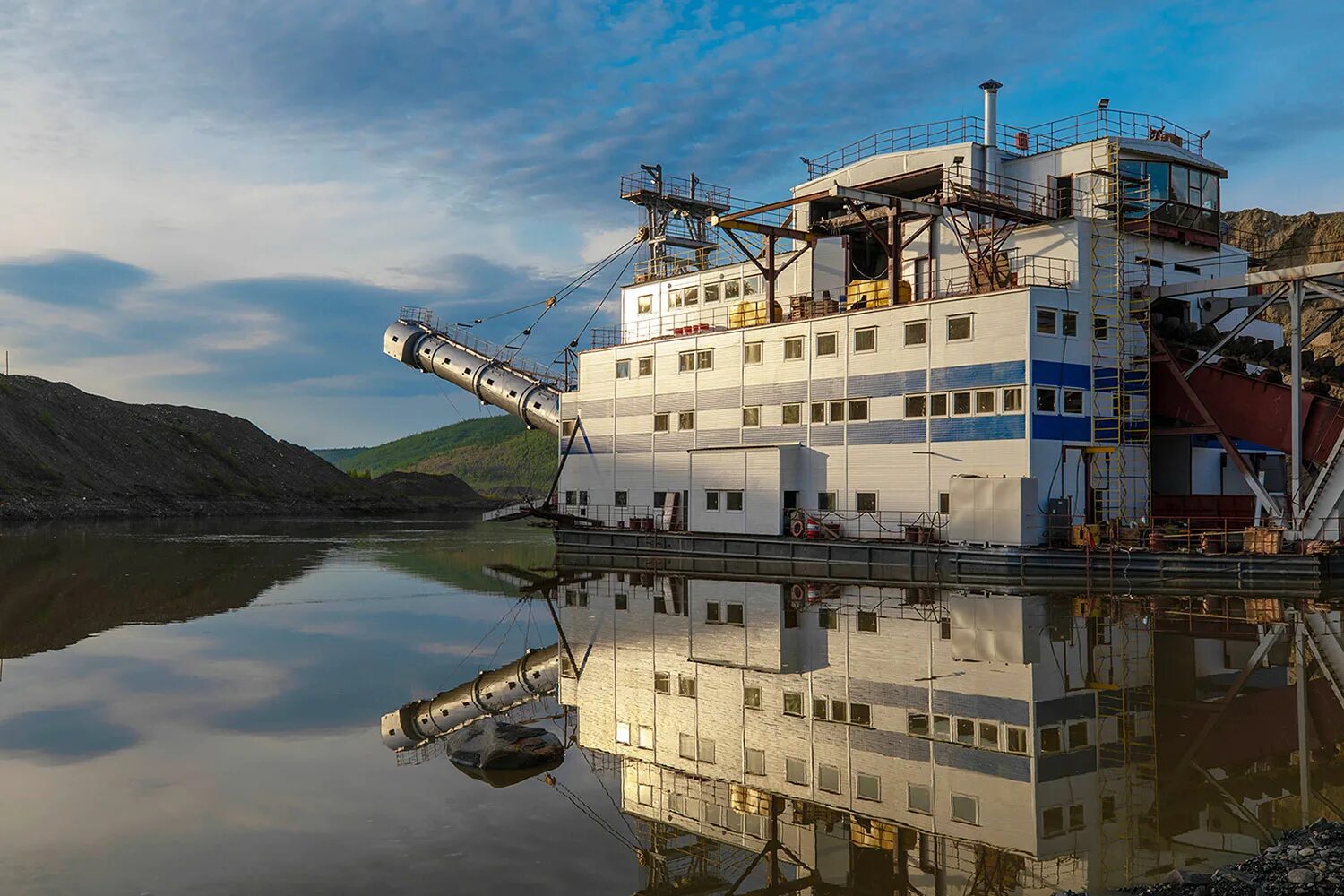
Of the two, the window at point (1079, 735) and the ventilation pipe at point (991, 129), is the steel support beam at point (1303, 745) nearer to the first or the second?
the window at point (1079, 735)

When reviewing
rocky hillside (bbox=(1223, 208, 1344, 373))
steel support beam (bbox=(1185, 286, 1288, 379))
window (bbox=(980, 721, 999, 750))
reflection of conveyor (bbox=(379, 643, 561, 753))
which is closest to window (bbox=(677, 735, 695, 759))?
reflection of conveyor (bbox=(379, 643, 561, 753))

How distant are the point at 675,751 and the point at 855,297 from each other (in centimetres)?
2436

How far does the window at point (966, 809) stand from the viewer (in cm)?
929

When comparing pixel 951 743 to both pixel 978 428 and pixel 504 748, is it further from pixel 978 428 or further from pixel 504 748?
pixel 978 428

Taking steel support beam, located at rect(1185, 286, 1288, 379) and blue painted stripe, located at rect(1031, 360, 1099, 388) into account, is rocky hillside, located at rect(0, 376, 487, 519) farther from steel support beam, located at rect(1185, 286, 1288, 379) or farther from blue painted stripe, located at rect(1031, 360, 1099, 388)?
steel support beam, located at rect(1185, 286, 1288, 379)

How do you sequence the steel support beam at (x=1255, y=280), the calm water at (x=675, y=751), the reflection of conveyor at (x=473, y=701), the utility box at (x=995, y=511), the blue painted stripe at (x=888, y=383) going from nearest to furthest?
the calm water at (x=675, y=751)
the reflection of conveyor at (x=473, y=701)
the steel support beam at (x=1255, y=280)
the utility box at (x=995, y=511)
the blue painted stripe at (x=888, y=383)

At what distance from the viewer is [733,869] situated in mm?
8281

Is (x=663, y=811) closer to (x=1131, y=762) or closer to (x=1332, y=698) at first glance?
(x=1131, y=762)

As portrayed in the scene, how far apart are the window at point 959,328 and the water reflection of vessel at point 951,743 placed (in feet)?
33.3

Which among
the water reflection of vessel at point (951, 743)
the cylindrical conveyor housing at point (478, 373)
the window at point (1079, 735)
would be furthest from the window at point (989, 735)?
the cylindrical conveyor housing at point (478, 373)

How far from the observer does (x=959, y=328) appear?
97.4ft

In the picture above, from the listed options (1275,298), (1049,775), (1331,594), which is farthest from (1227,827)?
(1275,298)

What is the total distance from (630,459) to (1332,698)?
2794 cm

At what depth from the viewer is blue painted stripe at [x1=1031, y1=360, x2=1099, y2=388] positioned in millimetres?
28234
